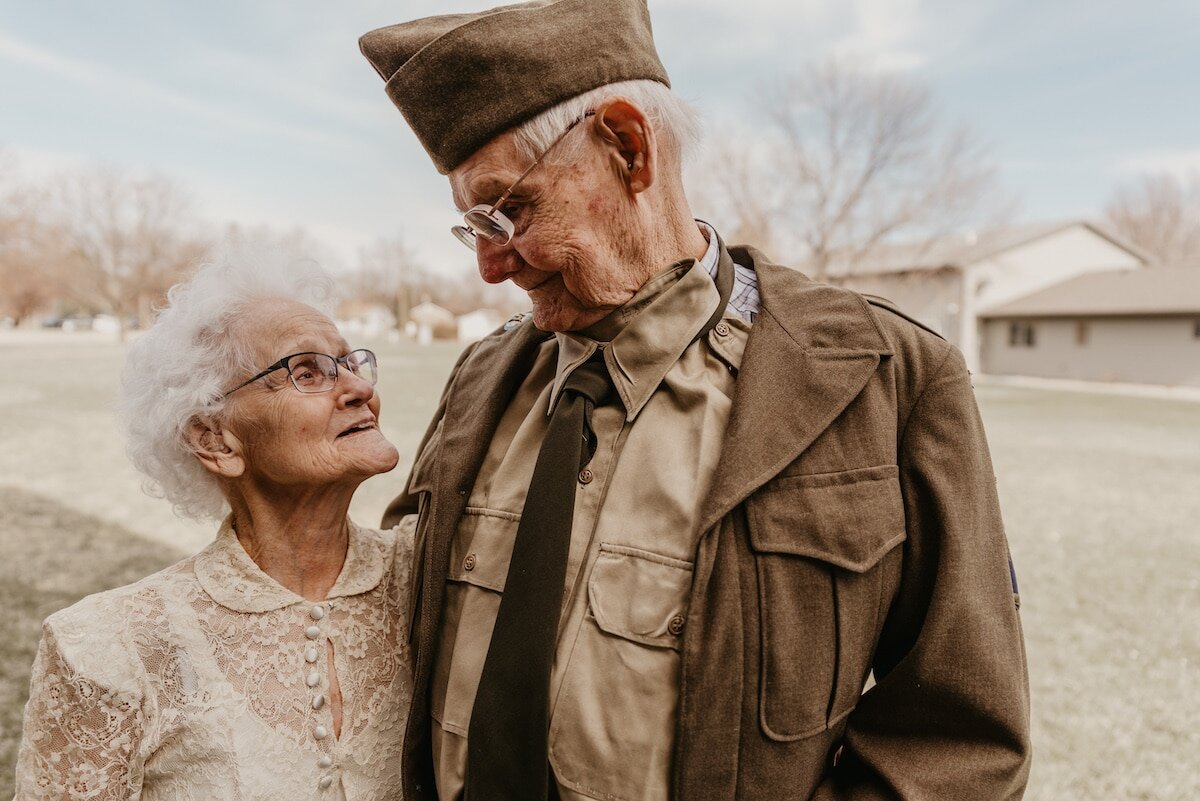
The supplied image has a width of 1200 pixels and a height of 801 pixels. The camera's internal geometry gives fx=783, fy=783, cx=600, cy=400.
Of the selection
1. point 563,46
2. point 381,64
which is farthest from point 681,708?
point 381,64

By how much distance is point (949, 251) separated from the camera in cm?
3644

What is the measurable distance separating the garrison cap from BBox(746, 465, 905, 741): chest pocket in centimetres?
96

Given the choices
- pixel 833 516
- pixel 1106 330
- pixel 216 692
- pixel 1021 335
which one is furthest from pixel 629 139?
pixel 1021 335

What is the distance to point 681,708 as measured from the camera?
1408mm

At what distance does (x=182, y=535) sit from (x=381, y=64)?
751 cm

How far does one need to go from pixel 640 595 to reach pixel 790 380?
507 millimetres

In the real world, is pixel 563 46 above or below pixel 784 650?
above

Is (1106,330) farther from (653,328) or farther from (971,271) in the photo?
(653,328)

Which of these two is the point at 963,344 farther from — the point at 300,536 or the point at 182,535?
the point at 300,536

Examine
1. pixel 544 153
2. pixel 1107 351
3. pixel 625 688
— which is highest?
pixel 544 153

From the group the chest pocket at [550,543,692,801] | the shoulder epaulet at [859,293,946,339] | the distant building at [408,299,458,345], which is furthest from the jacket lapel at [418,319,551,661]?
the distant building at [408,299,458,345]

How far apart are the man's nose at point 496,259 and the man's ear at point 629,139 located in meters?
0.30

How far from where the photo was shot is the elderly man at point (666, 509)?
141cm

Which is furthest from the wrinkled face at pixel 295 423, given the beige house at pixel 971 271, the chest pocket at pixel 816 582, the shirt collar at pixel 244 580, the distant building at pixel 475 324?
the distant building at pixel 475 324
